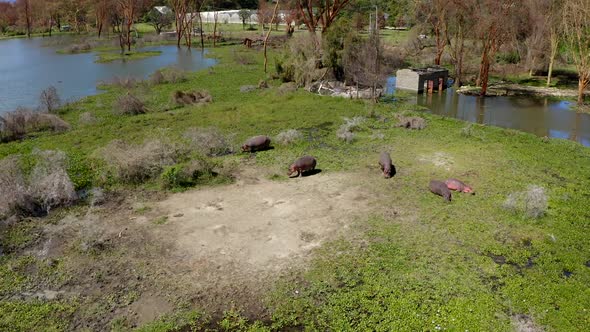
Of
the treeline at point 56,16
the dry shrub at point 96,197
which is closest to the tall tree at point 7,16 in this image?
the treeline at point 56,16

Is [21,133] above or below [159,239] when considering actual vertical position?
above

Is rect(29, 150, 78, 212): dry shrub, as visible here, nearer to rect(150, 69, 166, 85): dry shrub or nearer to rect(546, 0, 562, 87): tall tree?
rect(150, 69, 166, 85): dry shrub

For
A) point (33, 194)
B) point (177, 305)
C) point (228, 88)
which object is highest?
point (228, 88)

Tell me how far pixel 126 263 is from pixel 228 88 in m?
17.2

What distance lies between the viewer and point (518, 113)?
19906mm

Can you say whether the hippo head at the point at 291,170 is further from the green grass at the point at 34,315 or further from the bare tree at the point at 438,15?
the bare tree at the point at 438,15

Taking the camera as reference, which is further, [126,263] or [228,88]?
[228,88]

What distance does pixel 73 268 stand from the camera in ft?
27.0

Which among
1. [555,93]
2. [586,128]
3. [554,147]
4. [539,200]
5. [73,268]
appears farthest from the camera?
[555,93]

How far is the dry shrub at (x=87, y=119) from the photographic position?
17.2m

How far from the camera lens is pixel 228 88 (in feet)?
80.1

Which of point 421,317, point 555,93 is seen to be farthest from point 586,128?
point 421,317

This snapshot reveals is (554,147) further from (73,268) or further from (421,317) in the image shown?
(73,268)

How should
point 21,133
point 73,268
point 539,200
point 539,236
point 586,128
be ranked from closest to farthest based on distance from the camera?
point 73,268
point 539,236
point 539,200
point 21,133
point 586,128
